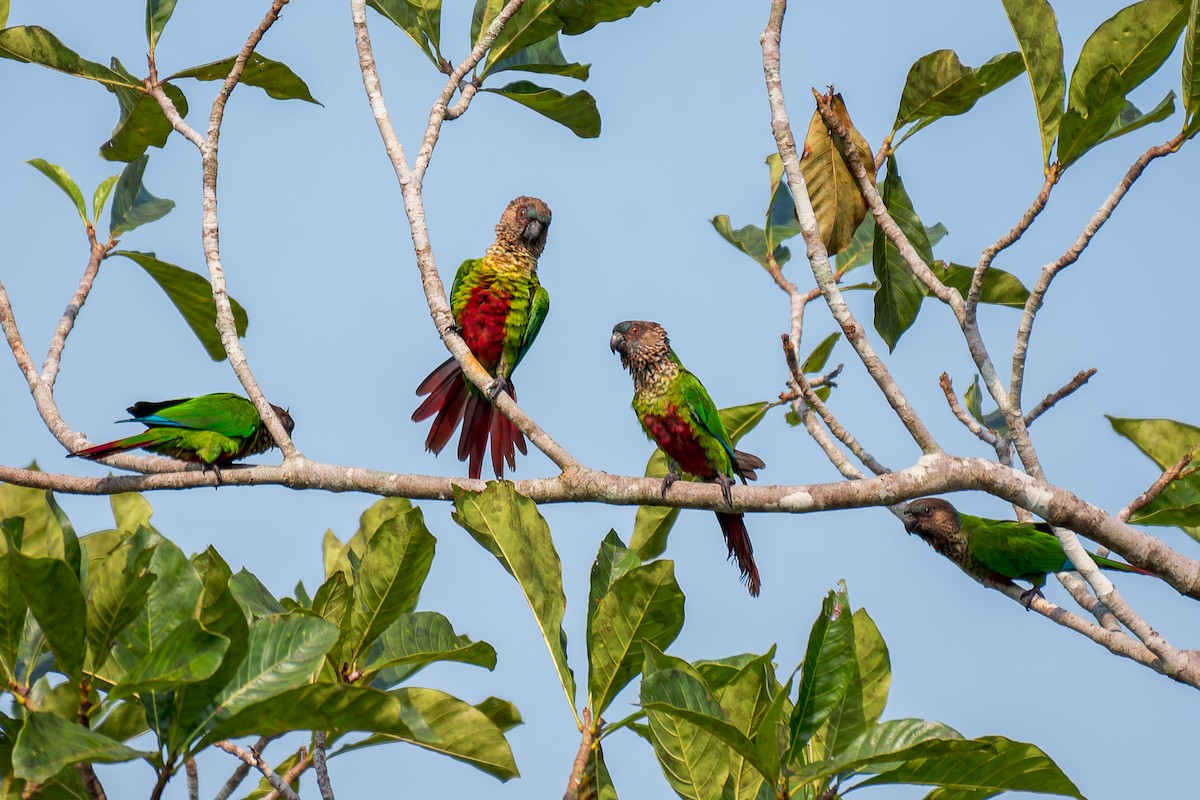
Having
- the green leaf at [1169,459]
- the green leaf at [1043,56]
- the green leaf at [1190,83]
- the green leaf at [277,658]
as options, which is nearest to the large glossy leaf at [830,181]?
the green leaf at [1043,56]

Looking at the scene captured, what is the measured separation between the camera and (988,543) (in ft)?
22.0

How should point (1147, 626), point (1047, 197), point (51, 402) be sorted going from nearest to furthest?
point (1147, 626)
point (1047, 197)
point (51, 402)

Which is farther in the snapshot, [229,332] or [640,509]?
[640,509]

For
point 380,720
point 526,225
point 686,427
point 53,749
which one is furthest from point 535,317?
point 53,749

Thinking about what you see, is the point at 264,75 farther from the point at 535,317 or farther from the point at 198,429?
the point at 535,317

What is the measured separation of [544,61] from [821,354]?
188 cm

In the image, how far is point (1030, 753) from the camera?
8.98 ft

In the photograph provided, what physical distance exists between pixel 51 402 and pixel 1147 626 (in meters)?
3.95

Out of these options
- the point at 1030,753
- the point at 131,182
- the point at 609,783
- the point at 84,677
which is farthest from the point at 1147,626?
the point at 131,182

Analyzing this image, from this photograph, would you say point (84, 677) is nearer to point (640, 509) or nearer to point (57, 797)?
point (57, 797)

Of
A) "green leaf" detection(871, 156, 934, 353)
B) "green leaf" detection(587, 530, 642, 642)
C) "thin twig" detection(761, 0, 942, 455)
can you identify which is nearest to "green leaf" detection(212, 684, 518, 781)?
"green leaf" detection(587, 530, 642, 642)

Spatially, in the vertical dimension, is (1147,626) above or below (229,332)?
below

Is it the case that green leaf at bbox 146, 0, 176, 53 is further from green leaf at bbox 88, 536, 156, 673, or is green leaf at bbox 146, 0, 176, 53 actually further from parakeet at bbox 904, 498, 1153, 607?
parakeet at bbox 904, 498, 1153, 607

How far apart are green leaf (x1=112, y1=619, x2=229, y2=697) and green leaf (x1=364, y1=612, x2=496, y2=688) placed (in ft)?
2.25
